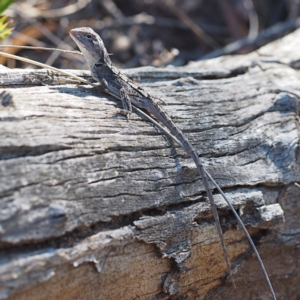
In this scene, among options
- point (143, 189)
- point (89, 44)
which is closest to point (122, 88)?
point (89, 44)

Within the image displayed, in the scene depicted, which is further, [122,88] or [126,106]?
[122,88]

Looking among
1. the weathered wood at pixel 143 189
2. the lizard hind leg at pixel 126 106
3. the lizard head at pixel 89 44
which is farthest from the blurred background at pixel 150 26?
the lizard hind leg at pixel 126 106

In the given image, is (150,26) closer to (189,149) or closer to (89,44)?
(89,44)

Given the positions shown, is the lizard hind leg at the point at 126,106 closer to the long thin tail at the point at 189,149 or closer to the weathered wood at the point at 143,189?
the weathered wood at the point at 143,189

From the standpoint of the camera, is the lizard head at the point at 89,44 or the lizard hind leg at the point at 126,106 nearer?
the lizard hind leg at the point at 126,106

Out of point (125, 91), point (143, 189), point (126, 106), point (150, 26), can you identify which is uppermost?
point (150, 26)

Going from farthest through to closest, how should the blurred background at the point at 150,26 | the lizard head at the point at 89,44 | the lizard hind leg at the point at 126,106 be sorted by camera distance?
the blurred background at the point at 150,26 < the lizard head at the point at 89,44 < the lizard hind leg at the point at 126,106
